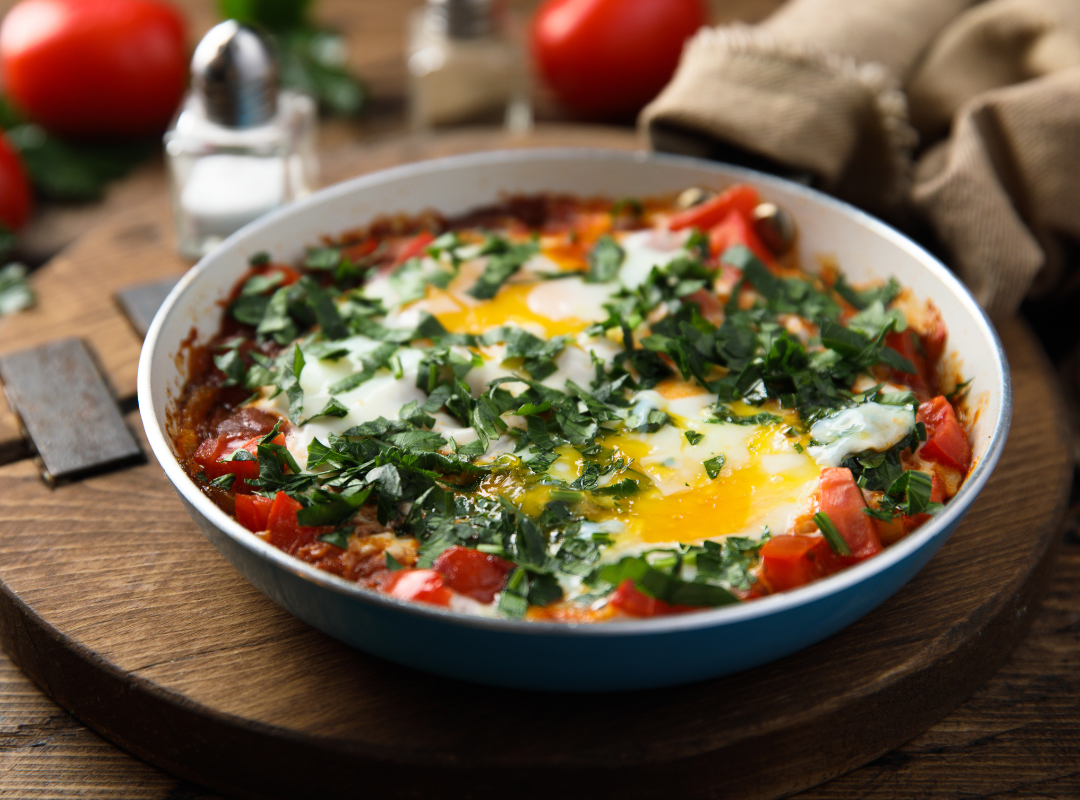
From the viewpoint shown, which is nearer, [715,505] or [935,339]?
[715,505]

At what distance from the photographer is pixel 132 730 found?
1984mm

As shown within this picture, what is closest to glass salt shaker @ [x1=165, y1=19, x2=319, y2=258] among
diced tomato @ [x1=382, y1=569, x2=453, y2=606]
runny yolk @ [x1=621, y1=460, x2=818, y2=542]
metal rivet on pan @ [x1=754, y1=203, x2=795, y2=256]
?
metal rivet on pan @ [x1=754, y1=203, x2=795, y2=256]

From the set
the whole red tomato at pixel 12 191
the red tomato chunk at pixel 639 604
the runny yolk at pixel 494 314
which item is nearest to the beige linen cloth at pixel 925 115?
the runny yolk at pixel 494 314

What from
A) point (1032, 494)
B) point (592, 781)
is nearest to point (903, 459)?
point (1032, 494)

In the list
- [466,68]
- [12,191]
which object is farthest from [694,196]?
[12,191]

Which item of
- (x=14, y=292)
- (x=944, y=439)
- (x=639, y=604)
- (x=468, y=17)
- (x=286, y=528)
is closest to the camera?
(x=639, y=604)

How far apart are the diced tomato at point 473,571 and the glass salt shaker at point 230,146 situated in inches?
72.3

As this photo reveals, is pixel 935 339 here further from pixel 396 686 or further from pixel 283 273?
pixel 283 273

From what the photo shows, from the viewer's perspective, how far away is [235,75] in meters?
3.18

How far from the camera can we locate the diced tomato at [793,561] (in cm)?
194

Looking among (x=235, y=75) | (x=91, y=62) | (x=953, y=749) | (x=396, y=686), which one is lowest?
(x=953, y=749)

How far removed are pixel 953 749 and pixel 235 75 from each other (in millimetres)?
2795

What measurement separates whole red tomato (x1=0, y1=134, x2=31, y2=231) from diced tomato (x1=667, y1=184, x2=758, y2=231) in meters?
2.31

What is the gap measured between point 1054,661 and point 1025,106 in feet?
5.59
